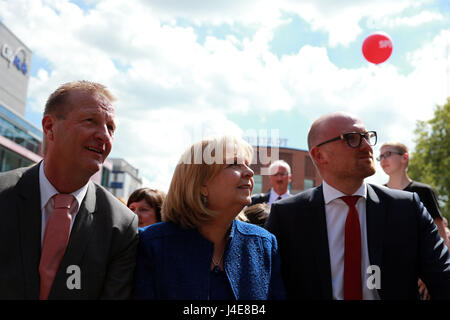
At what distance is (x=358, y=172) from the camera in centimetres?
291

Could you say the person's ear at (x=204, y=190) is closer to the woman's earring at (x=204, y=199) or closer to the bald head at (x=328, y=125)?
the woman's earring at (x=204, y=199)

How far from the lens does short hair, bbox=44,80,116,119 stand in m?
2.38

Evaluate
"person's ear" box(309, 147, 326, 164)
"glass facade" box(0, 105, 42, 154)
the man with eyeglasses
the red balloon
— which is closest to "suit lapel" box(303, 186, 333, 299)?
"person's ear" box(309, 147, 326, 164)

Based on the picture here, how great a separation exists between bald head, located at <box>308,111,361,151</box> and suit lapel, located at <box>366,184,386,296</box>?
1.70 ft

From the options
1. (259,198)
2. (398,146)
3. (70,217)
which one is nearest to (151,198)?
(70,217)

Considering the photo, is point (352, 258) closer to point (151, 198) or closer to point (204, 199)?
point (204, 199)

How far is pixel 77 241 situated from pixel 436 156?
28284 millimetres

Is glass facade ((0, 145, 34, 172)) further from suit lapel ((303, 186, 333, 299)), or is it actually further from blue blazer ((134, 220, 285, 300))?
suit lapel ((303, 186, 333, 299))

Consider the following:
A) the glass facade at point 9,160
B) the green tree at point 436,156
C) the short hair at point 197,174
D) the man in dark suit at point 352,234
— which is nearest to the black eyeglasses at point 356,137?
the man in dark suit at point 352,234

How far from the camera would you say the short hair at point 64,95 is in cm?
238

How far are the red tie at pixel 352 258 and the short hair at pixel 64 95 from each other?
1822 mm

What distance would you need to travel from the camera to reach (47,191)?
2.33 meters

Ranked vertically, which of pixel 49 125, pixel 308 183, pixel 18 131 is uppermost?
pixel 18 131
